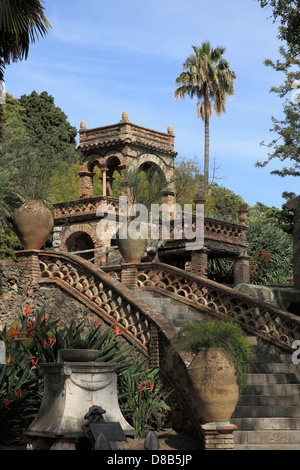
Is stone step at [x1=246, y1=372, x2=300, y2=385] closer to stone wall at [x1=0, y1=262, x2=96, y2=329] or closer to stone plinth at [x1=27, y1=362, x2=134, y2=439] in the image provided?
stone wall at [x1=0, y1=262, x2=96, y2=329]

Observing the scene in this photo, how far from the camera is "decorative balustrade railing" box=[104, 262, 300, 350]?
46.5 ft

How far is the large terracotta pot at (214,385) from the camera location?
9352 millimetres

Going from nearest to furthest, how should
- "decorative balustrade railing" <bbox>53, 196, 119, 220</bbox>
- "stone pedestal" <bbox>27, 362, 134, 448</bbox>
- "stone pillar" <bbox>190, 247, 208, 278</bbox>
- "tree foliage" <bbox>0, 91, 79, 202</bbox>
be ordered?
"stone pedestal" <bbox>27, 362, 134, 448</bbox>
"stone pillar" <bbox>190, 247, 208, 278</bbox>
"decorative balustrade railing" <bbox>53, 196, 119, 220</bbox>
"tree foliage" <bbox>0, 91, 79, 202</bbox>

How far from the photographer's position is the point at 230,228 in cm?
2592

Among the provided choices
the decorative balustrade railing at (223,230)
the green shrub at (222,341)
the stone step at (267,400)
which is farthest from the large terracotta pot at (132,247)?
the decorative balustrade railing at (223,230)

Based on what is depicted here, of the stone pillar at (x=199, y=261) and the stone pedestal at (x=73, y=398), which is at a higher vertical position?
the stone pillar at (x=199, y=261)

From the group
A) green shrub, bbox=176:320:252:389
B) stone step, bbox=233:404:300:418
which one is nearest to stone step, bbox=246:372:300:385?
stone step, bbox=233:404:300:418

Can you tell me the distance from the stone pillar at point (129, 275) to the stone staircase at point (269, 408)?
156 inches

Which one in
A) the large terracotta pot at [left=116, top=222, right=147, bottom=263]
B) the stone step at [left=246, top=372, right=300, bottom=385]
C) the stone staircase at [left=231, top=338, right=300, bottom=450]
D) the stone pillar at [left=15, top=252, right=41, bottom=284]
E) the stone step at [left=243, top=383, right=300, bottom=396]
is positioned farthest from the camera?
the large terracotta pot at [left=116, top=222, right=147, bottom=263]

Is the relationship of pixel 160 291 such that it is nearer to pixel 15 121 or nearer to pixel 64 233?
pixel 64 233

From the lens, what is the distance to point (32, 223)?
15242 mm

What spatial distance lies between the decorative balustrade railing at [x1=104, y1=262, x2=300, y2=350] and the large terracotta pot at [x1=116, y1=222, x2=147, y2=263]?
0.27 m

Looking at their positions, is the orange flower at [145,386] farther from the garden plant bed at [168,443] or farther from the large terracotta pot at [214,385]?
the large terracotta pot at [214,385]
